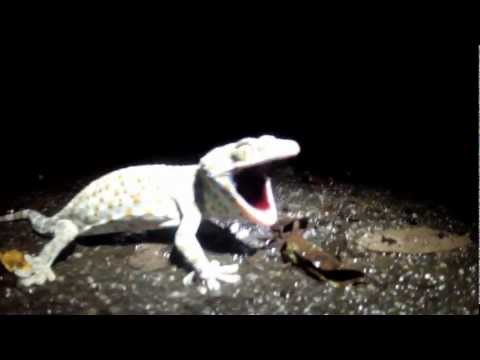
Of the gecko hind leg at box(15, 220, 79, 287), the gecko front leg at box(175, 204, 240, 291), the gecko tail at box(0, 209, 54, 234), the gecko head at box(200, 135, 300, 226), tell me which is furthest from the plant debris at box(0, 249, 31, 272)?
the gecko head at box(200, 135, 300, 226)

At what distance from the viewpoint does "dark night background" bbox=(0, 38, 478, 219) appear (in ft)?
23.3

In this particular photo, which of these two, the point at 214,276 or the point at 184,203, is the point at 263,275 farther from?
the point at 184,203

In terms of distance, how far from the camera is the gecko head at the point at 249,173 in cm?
425

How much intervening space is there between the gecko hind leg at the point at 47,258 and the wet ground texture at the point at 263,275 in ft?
0.26

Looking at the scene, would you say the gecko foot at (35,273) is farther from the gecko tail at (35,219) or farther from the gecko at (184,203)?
the gecko tail at (35,219)

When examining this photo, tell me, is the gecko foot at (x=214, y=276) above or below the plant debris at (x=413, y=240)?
above

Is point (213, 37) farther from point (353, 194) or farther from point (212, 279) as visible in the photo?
point (212, 279)

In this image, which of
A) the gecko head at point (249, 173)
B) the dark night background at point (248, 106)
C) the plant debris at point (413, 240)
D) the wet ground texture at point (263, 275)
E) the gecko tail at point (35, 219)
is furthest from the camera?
the dark night background at point (248, 106)

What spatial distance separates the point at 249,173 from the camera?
4477mm

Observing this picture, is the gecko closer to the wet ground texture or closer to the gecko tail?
the gecko tail

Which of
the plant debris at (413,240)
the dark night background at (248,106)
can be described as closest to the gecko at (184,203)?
the plant debris at (413,240)

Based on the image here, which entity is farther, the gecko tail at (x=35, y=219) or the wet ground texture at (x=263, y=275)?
the gecko tail at (x=35, y=219)

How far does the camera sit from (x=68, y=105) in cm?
1127

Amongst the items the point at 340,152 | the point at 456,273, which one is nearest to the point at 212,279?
the point at 456,273
